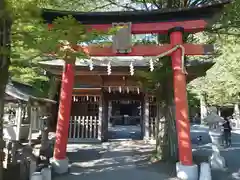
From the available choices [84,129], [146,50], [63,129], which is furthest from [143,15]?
[84,129]

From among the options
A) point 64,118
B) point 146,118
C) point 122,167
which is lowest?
point 122,167

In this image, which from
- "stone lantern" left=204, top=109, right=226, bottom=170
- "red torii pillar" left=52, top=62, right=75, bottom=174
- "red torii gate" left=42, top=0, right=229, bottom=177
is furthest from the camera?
"stone lantern" left=204, top=109, right=226, bottom=170

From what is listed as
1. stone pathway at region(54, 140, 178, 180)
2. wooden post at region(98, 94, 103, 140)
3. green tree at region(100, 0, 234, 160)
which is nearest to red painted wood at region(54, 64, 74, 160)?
stone pathway at region(54, 140, 178, 180)

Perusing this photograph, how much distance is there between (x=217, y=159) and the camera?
9.38 meters

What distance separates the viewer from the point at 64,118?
862cm

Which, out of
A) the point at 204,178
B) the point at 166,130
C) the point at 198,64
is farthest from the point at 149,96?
the point at 204,178

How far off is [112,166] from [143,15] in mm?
5280

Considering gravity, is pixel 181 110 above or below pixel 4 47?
below

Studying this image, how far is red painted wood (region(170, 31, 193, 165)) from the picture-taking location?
7883mm

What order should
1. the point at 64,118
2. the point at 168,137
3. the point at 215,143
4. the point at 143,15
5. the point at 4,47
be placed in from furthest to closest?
the point at 168,137 → the point at 215,143 → the point at 64,118 → the point at 143,15 → the point at 4,47

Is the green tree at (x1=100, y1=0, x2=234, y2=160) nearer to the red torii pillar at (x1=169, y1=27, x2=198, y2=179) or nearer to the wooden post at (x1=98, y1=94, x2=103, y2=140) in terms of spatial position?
the red torii pillar at (x1=169, y1=27, x2=198, y2=179)

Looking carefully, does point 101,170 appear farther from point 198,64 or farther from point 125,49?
point 198,64

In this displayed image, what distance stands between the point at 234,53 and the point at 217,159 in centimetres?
1510

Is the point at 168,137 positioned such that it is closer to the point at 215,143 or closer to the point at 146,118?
the point at 215,143
